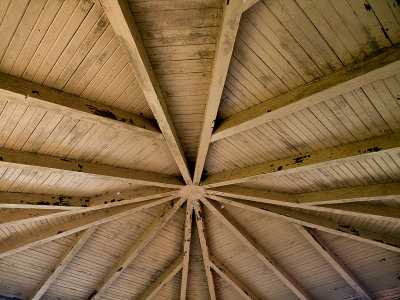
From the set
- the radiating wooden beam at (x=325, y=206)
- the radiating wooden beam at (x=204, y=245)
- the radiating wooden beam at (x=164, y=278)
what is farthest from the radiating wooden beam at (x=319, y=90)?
the radiating wooden beam at (x=164, y=278)

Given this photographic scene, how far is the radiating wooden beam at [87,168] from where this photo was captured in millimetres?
4910

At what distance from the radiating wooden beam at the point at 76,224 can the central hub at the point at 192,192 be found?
1.08ft

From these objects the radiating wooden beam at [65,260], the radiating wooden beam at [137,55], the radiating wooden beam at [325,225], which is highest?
the radiating wooden beam at [137,55]

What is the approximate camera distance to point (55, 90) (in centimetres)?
440

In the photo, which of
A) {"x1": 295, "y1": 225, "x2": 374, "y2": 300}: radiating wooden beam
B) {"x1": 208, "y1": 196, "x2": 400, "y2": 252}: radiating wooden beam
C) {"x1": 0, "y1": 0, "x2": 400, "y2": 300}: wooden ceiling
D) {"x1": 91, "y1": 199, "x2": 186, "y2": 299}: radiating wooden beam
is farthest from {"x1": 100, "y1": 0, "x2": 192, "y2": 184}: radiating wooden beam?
{"x1": 295, "y1": 225, "x2": 374, "y2": 300}: radiating wooden beam

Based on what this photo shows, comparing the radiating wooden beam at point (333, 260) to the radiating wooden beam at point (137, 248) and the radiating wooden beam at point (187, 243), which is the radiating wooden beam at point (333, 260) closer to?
the radiating wooden beam at point (187, 243)

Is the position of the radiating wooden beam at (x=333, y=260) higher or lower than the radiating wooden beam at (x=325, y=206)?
lower

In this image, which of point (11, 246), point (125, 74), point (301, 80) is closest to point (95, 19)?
point (125, 74)

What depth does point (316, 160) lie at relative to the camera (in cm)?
523

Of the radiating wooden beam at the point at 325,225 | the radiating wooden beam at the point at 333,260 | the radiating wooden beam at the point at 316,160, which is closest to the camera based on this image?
the radiating wooden beam at the point at 316,160

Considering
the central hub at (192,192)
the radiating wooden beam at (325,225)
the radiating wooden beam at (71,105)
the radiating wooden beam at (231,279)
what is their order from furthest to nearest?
the radiating wooden beam at (231,279) < the radiating wooden beam at (325,225) < the central hub at (192,192) < the radiating wooden beam at (71,105)

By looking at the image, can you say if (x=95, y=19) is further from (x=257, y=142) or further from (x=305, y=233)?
(x=305, y=233)

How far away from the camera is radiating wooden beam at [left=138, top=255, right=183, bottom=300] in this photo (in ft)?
26.9

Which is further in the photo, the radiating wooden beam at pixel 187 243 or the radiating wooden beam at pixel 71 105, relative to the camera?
the radiating wooden beam at pixel 187 243
